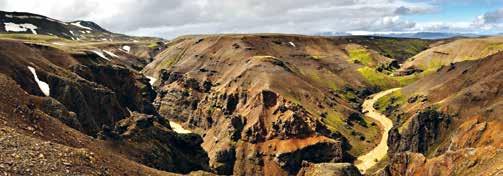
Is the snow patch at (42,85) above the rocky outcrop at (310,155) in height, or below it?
above

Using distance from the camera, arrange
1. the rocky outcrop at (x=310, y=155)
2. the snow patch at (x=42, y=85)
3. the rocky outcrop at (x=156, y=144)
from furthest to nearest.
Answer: the rocky outcrop at (x=310, y=155)
the snow patch at (x=42, y=85)
the rocky outcrop at (x=156, y=144)

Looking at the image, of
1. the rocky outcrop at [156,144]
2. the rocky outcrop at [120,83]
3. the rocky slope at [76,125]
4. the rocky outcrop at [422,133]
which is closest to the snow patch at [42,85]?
the rocky slope at [76,125]

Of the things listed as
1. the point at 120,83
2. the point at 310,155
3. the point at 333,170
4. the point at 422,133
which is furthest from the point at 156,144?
the point at 422,133

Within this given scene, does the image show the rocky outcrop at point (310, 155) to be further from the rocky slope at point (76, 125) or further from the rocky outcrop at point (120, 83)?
the rocky slope at point (76, 125)

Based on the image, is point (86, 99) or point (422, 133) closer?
point (86, 99)

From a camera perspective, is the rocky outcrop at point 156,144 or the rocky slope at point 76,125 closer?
the rocky slope at point 76,125

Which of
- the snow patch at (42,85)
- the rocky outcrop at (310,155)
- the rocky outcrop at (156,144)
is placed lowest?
the rocky outcrop at (310,155)

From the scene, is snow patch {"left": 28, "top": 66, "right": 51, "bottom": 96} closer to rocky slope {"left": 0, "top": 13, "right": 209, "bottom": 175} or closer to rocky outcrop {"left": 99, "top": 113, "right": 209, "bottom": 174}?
rocky slope {"left": 0, "top": 13, "right": 209, "bottom": 175}

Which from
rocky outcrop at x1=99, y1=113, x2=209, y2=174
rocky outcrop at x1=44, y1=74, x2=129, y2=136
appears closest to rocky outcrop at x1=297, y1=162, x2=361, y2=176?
rocky outcrop at x1=99, y1=113, x2=209, y2=174

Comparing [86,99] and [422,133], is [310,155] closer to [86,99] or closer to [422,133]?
[422,133]
